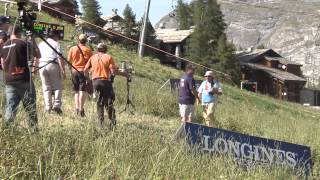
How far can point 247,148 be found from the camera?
8.08 meters

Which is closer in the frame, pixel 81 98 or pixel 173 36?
pixel 81 98

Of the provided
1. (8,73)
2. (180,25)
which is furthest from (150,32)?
(8,73)

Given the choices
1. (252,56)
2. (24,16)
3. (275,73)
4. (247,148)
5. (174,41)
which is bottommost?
(275,73)

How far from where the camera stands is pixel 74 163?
18.3ft

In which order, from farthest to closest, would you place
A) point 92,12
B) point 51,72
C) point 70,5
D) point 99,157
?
point 92,12
point 70,5
point 51,72
point 99,157

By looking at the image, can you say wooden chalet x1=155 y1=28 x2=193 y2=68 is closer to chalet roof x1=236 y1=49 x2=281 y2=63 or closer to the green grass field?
chalet roof x1=236 y1=49 x2=281 y2=63

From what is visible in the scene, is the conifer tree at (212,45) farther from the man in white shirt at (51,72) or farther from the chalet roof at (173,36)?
the man in white shirt at (51,72)

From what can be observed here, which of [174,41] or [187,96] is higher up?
[174,41]

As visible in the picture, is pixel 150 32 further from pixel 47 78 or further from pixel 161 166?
pixel 161 166

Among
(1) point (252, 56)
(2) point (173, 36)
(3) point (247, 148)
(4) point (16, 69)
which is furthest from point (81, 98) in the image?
(1) point (252, 56)

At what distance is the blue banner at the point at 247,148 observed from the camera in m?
7.39

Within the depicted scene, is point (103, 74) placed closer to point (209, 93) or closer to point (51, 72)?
point (51, 72)

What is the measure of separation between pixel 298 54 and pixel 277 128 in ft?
627

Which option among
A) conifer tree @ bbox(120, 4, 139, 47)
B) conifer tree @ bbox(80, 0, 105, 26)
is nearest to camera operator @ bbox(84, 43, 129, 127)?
conifer tree @ bbox(120, 4, 139, 47)
